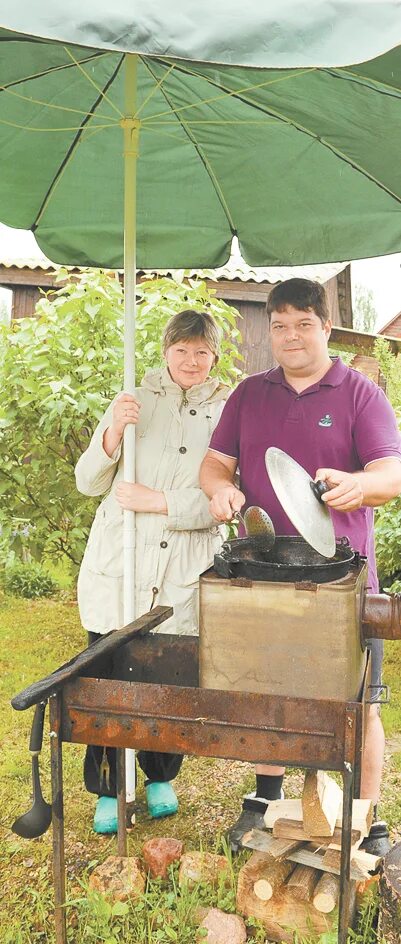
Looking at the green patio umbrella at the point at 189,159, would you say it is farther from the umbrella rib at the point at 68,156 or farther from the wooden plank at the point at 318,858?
the wooden plank at the point at 318,858

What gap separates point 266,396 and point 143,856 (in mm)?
1773

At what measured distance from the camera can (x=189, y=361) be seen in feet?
10.4

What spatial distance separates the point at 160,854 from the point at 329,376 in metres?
1.83

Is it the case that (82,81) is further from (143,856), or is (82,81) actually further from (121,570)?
(143,856)

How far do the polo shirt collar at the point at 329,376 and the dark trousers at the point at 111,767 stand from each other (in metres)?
1.21

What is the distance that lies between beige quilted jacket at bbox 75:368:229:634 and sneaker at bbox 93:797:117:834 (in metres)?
0.75

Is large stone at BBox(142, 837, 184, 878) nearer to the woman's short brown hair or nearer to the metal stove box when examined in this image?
the metal stove box

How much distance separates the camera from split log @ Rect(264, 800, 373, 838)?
275 cm

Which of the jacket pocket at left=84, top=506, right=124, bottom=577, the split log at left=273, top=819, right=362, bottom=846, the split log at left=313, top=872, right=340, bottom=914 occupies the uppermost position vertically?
the jacket pocket at left=84, top=506, right=124, bottom=577

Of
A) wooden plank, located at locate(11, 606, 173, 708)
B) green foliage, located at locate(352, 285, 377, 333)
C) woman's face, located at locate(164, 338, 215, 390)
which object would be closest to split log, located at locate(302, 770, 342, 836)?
wooden plank, located at locate(11, 606, 173, 708)

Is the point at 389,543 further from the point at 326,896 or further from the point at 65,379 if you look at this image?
the point at 326,896

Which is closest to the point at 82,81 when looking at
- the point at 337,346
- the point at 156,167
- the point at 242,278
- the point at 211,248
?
the point at 156,167

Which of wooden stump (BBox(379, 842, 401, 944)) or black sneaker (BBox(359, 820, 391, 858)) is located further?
black sneaker (BBox(359, 820, 391, 858))

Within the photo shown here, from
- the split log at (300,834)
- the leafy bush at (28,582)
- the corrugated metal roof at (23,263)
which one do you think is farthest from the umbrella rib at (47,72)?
the corrugated metal roof at (23,263)
